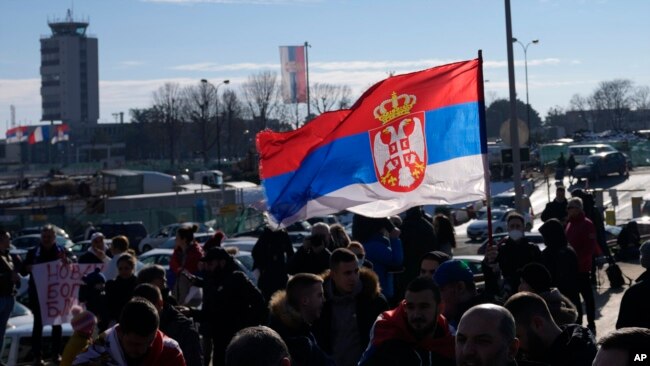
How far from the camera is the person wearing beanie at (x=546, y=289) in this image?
21.6 feet

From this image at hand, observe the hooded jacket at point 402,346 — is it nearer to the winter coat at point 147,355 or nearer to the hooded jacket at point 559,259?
the winter coat at point 147,355

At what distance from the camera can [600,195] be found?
34.3 meters

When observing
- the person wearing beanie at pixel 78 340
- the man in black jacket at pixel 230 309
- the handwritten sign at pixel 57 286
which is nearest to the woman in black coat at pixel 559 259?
the man in black jacket at pixel 230 309

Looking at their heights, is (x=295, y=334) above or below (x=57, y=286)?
above

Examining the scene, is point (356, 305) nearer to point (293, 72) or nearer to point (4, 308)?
point (4, 308)

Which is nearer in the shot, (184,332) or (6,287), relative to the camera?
(184,332)

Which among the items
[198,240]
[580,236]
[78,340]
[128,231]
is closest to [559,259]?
[580,236]

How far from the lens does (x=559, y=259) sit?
11.5 m

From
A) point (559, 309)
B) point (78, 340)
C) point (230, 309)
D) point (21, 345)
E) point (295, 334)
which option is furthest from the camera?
point (21, 345)

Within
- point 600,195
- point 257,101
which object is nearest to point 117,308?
point 600,195

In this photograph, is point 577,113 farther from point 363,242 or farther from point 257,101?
point 363,242

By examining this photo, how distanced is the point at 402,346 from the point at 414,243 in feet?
21.0

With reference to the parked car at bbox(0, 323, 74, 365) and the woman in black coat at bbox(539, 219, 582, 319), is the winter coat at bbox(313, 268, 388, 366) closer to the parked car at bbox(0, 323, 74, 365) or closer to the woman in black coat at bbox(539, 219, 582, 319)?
the woman in black coat at bbox(539, 219, 582, 319)

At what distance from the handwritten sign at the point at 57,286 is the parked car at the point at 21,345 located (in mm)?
412
